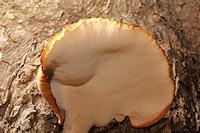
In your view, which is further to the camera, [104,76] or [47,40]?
[47,40]

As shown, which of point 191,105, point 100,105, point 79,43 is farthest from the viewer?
point 191,105

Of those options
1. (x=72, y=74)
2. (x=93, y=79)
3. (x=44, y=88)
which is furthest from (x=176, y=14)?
(x=44, y=88)

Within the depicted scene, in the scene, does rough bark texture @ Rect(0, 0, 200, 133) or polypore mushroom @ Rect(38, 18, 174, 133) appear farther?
rough bark texture @ Rect(0, 0, 200, 133)

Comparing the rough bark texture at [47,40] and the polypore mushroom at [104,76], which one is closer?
the polypore mushroom at [104,76]

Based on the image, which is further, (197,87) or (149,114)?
(197,87)

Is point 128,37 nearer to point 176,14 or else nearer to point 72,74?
point 72,74
